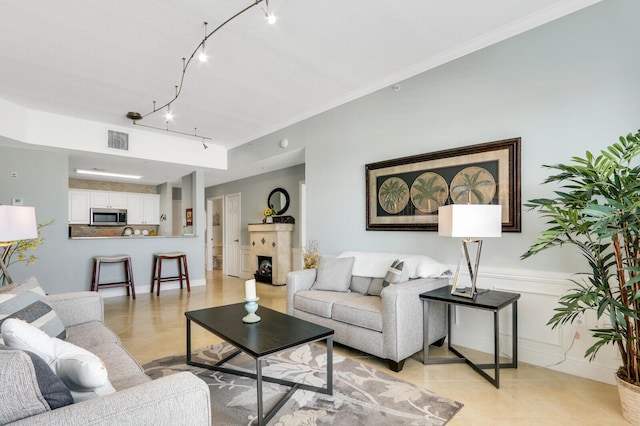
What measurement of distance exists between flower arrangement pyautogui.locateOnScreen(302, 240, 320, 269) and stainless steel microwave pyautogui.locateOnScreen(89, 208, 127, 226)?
18.5 ft

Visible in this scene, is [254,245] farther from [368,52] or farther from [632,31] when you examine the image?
[632,31]

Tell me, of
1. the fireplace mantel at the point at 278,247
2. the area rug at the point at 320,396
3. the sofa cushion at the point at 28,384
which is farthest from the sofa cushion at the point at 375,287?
the fireplace mantel at the point at 278,247

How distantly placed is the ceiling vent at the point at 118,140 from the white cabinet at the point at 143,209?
11.1ft

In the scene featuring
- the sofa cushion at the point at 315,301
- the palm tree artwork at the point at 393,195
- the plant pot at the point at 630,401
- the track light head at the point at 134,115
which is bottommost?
the plant pot at the point at 630,401

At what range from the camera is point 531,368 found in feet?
8.66

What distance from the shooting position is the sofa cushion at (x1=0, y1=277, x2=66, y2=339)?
168 centimetres

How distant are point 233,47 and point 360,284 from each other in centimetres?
262

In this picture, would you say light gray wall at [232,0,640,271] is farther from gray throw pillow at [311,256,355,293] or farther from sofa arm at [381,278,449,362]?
sofa arm at [381,278,449,362]

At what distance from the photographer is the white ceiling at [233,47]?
2547mm

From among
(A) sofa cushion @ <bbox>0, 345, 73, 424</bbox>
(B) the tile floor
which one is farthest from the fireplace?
(A) sofa cushion @ <bbox>0, 345, 73, 424</bbox>

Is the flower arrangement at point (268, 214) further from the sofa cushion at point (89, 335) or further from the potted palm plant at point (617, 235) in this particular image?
the potted palm plant at point (617, 235)

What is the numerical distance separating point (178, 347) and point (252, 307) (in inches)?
48.6

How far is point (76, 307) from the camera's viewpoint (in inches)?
92.9

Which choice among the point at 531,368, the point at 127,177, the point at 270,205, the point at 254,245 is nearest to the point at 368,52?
the point at 531,368
